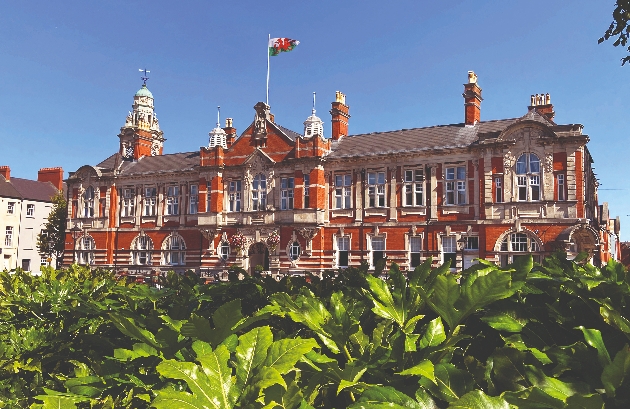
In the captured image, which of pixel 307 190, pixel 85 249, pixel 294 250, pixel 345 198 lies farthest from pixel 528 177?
pixel 85 249

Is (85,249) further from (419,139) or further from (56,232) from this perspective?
(419,139)

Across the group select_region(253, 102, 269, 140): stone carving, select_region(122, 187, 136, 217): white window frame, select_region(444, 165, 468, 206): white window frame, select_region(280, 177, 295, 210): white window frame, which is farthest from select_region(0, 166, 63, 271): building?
select_region(444, 165, 468, 206): white window frame

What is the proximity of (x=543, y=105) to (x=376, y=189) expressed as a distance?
399 inches

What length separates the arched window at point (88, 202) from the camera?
38375 millimetres

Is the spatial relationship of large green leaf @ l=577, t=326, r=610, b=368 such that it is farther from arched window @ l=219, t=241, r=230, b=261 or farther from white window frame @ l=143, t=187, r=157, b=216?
white window frame @ l=143, t=187, r=157, b=216

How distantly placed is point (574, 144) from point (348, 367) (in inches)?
1012

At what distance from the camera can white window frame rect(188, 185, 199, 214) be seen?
3462 centimetres

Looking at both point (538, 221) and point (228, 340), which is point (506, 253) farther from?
point (228, 340)

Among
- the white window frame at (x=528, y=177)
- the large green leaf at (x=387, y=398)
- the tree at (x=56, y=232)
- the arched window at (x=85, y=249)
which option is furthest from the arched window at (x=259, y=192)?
the large green leaf at (x=387, y=398)

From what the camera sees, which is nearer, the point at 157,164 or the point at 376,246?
the point at 376,246

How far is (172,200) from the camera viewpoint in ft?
117

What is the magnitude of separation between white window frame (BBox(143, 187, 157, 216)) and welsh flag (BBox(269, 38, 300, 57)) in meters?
13.0

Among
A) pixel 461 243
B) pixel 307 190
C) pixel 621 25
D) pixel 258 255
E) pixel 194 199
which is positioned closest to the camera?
pixel 621 25

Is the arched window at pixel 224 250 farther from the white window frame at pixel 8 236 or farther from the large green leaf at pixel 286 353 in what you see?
the large green leaf at pixel 286 353
